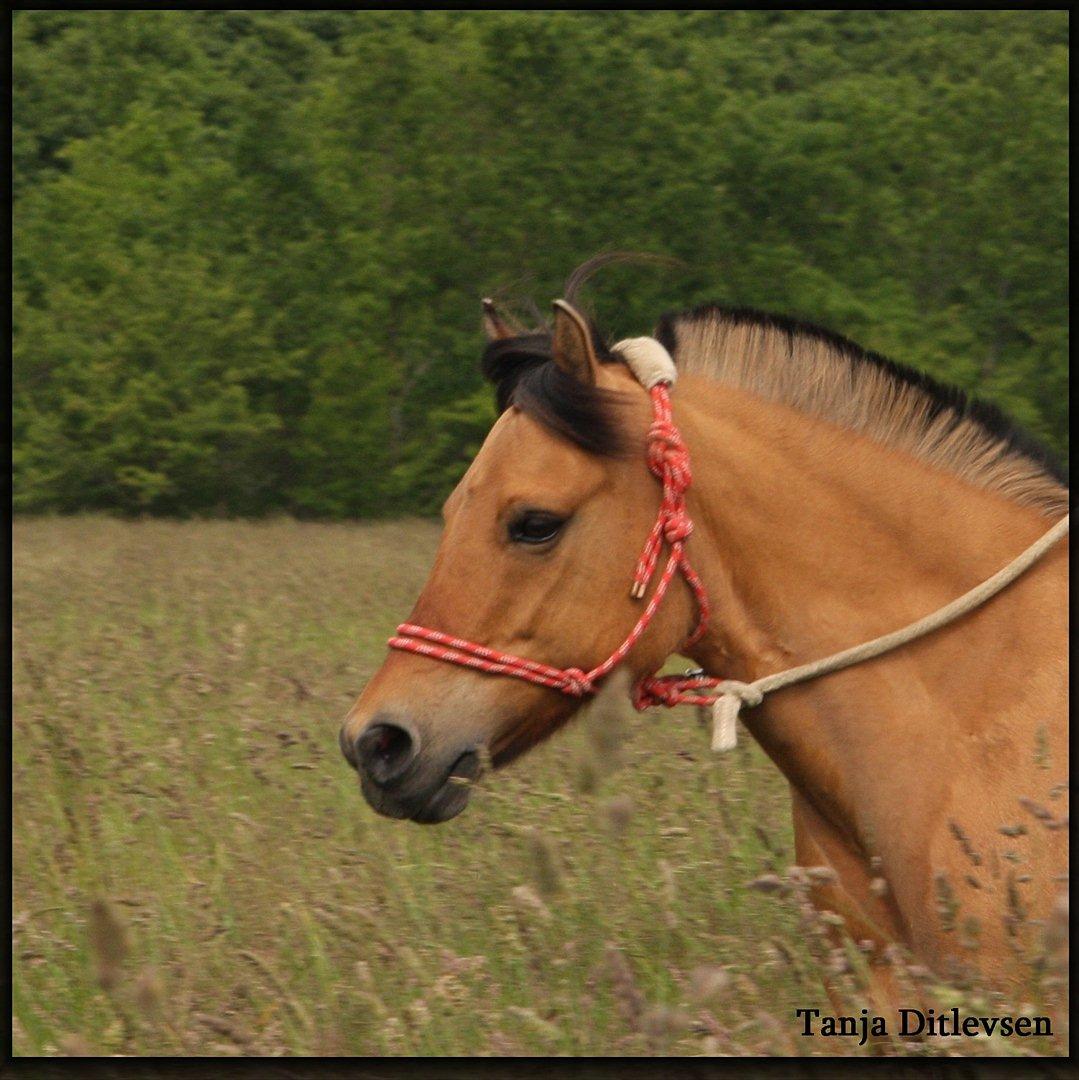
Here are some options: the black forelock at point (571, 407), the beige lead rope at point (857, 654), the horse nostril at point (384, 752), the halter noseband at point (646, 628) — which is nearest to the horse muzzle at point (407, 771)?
the horse nostril at point (384, 752)

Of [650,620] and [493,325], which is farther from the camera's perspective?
[493,325]

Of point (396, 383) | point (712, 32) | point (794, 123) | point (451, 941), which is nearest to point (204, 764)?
point (451, 941)

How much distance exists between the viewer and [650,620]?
3172mm

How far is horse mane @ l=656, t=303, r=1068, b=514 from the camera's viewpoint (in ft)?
11.2

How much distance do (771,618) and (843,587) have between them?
0.17m

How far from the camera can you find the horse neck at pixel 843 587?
3.21 m

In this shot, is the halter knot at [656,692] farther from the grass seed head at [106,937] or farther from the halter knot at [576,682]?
the grass seed head at [106,937]

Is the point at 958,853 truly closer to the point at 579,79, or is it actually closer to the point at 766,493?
the point at 766,493

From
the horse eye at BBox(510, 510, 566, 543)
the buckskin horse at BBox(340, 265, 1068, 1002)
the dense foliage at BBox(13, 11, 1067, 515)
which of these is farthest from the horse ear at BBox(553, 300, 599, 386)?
the dense foliage at BBox(13, 11, 1067, 515)

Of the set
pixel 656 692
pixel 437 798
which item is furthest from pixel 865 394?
pixel 437 798

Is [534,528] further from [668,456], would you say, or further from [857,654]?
[857,654]

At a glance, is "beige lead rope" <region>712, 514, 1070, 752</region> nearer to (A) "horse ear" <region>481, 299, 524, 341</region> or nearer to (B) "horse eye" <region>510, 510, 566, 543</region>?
(B) "horse eye" <region>510, 510, 566, 543</region>

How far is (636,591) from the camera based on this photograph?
3.15 meters

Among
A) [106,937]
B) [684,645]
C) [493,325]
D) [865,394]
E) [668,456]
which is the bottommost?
[106,937]
